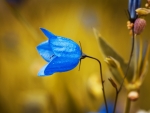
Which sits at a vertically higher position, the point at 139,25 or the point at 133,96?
the point at 139,25

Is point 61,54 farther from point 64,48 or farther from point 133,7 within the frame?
point 133,7

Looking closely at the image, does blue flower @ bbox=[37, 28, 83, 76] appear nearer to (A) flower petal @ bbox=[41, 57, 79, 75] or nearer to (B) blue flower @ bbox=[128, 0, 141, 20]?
(A) flower petal @ bbox=[41, 57, 79, 75]

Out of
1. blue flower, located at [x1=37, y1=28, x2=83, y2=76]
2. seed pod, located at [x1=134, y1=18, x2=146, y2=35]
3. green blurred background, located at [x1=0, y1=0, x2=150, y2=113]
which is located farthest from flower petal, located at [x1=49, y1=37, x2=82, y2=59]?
green blurred background, located at [x1=0, y1=0, x2=150, y2=113]

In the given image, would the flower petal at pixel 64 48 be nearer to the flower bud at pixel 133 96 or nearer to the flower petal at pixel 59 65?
the flower petal at pixel 59 65

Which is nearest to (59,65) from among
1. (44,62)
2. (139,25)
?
(139,25)

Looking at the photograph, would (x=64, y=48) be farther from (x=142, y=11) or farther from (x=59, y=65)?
(x=142, y=11)

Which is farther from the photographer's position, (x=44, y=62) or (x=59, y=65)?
(x=44, y=62)

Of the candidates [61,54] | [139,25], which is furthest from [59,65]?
[139,25]

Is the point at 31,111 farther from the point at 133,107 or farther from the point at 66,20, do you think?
the point at 66,20
